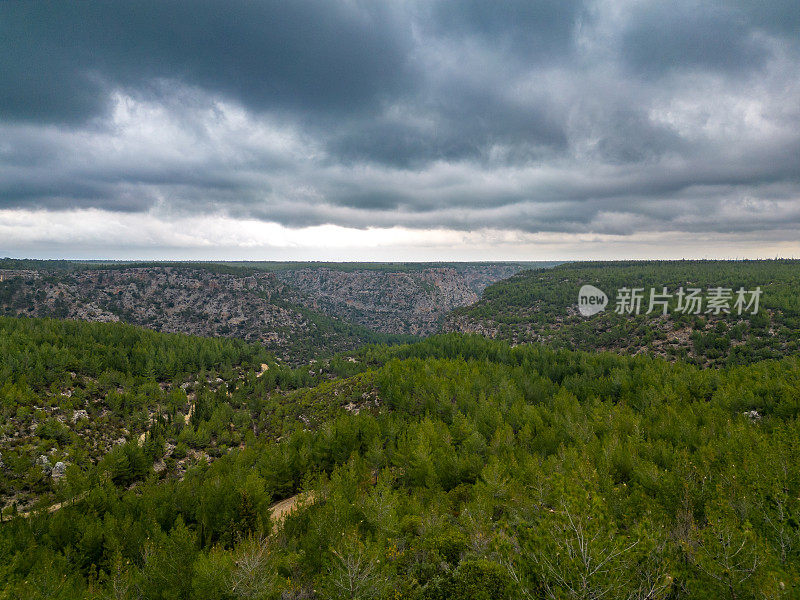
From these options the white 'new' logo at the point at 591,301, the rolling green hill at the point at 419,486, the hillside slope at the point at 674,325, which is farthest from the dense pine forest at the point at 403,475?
the white 'new' logo at the point at 591,301

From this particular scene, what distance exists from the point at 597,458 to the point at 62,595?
49.1m

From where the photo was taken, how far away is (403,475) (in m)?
46.7

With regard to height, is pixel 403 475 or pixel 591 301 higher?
pixel 591 301

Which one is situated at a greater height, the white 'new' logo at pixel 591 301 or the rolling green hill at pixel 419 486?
the white 'new' logo at pixel 591 301

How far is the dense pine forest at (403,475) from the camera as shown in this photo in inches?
674

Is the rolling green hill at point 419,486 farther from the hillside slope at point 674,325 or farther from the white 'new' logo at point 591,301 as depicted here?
the white 'new' logo at point 591,301

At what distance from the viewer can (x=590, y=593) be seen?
13.7 meters

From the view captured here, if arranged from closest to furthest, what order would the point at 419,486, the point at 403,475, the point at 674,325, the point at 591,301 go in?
the point at 419,486
the point at 403,475
the point at 674,325
the point at 591,301

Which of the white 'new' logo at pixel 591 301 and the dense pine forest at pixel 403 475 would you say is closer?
the dense pine forest at pixel 403 475

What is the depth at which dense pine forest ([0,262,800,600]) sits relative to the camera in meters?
17.1

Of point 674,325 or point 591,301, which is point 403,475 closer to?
point 674,325

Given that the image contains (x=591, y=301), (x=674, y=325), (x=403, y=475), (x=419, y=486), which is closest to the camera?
(x=419, y=486)

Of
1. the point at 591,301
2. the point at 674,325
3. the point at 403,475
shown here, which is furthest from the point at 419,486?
the point at 591,301

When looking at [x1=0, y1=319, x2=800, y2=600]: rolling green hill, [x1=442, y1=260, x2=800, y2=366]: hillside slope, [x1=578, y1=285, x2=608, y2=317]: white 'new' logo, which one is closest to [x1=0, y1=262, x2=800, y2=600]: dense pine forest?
[x1=0, y1=319, x2=800, y2=600]: rolling green hill
